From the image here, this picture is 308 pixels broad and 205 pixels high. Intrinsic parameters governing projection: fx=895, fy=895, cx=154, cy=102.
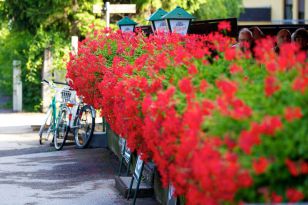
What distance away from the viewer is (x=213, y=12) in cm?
2858

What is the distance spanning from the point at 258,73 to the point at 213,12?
23.3 metres

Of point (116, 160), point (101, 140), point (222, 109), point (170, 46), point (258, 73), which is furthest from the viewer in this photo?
point (101, 140)

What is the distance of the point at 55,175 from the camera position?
11.8 metres

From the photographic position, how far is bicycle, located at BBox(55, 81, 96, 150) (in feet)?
A: 47.0

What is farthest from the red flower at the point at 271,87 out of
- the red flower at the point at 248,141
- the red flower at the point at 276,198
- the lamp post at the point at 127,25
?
the lamp post at the point at 127,25

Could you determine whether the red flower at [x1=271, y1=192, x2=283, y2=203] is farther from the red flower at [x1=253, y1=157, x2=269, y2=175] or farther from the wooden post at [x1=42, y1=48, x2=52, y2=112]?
the wooden post at [x1=42, y1=48, x2=52, y2=112]

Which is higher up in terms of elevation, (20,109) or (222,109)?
(222,109)

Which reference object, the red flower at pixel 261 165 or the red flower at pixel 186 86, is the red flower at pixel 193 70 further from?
the red flower at pixel 261 165

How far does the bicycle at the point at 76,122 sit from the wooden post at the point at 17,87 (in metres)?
9.77

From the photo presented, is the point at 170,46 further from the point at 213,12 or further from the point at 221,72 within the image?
the point at 213,12

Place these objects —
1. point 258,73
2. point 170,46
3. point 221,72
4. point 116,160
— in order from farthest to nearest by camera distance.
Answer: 1. point 116,160
2. point 170,46
3. point 221,72
4. point 258,73

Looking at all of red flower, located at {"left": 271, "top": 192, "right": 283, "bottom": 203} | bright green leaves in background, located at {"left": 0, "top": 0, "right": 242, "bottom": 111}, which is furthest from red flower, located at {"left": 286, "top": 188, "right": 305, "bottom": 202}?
bright green leaves in background, located at {"left": 0, "top": 0, "right": 242, "bottom": 111}

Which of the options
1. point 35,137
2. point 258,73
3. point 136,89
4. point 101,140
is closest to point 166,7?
point 35,137

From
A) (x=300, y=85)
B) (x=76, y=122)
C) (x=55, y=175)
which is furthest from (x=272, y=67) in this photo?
(x=76, y=122)
